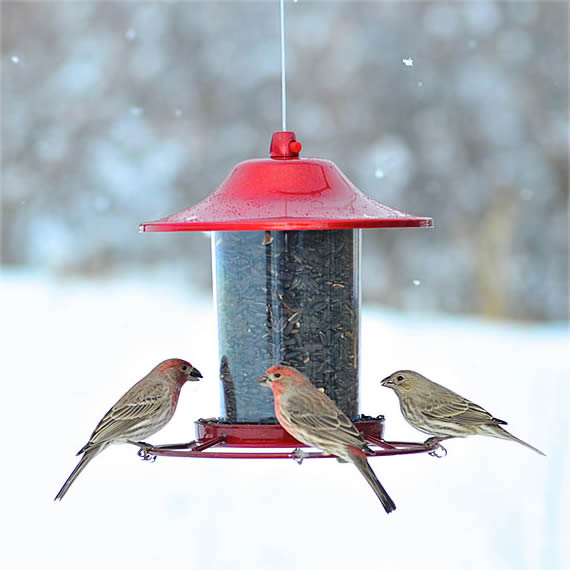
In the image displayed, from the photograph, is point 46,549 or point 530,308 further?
point 530,308

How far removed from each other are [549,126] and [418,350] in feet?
11.9

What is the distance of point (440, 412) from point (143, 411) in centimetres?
125

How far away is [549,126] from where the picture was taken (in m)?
11.6

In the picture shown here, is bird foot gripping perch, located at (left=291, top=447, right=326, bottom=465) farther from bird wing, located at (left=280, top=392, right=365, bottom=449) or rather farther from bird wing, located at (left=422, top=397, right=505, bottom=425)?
bird wing, located at (left=422, top=397, right=505, bottom=425)

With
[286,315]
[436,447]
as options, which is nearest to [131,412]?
[286,315]

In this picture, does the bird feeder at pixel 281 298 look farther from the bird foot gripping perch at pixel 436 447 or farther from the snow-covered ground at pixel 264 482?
the snow-covered ground at pixel 264 482

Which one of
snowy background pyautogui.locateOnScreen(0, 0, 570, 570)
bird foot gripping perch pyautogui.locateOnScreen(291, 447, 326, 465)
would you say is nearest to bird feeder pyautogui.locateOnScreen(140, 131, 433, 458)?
bird foot gripping perch pyautogui.locateOnScreen(291, 447, 326, 465)

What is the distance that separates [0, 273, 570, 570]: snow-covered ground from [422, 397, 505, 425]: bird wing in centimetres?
242

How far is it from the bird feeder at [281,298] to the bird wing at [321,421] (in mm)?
216

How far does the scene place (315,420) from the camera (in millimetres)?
3975

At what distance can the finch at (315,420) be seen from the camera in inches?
155

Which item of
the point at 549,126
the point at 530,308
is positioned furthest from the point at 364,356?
the point at 549,126

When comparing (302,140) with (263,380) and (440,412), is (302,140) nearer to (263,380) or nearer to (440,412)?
(440,412)

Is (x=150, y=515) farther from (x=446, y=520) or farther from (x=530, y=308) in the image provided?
(x=530, y=308)
